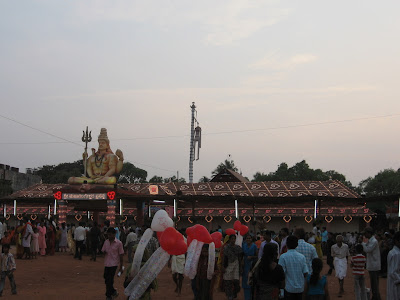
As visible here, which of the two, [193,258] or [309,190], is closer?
[193,258]

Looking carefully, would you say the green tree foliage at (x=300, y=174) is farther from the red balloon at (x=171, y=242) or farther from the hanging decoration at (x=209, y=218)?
the red balloon at (x=171, y=242)

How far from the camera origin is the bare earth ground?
13.7 metres

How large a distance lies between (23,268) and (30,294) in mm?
6101

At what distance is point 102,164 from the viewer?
31453 mm

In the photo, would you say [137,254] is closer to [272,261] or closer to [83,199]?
[272,261]

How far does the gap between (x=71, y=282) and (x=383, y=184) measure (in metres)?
54.4

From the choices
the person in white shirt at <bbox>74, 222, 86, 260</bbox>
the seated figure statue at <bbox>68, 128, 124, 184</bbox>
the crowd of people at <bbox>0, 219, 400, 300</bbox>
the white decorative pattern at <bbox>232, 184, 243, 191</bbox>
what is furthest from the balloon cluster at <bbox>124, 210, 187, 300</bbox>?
the white decorative pattern at <bbox>232, 184, 243, 191</bbox>

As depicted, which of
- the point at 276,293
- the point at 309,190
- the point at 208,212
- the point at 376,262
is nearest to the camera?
the point at 276,293

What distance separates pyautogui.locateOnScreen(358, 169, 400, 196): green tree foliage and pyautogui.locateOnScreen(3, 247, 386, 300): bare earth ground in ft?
146

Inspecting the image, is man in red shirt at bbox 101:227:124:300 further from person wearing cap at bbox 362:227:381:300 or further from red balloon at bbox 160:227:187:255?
person wearing cap at bbox 362:227:381:300

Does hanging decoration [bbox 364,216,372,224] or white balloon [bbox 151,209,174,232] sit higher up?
white balloon [bbox 151,209,174,232]

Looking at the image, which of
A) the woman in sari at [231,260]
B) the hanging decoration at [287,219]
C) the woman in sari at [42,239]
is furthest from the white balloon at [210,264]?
the hanging decoration at [287,219]

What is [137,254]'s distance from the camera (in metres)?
8.95

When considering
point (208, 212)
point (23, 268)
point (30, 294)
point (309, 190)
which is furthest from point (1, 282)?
point (309, 190)
